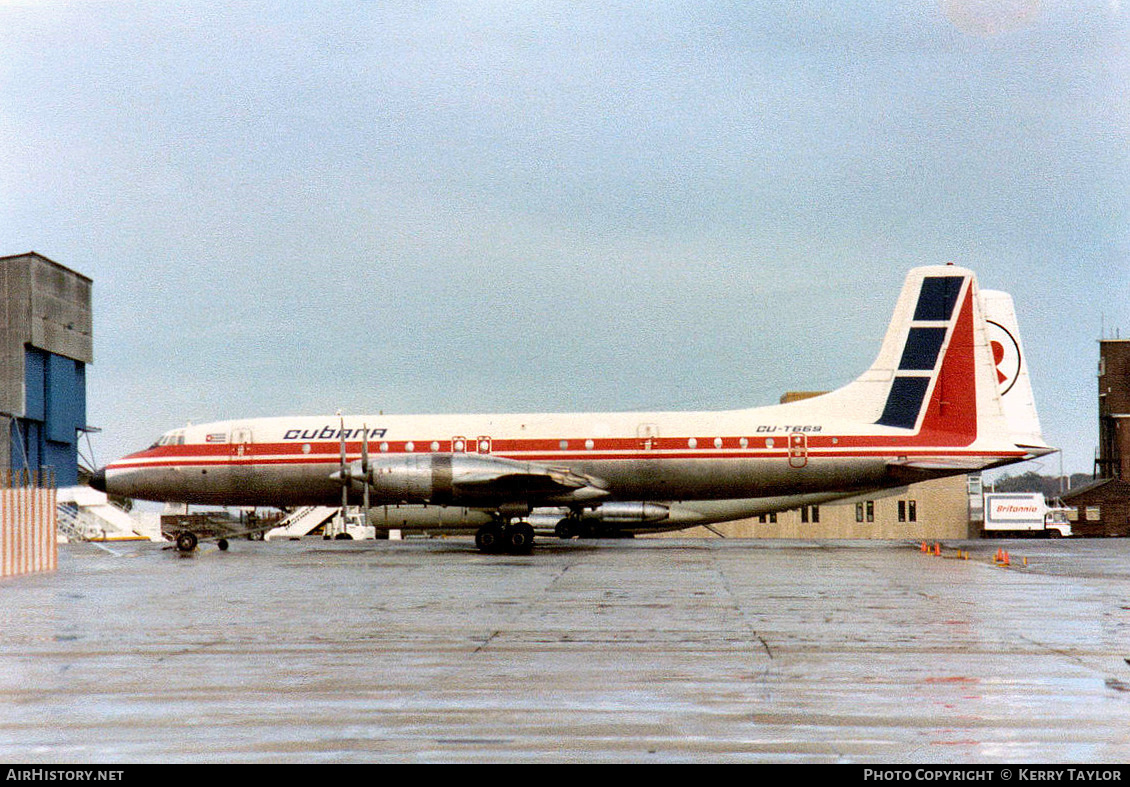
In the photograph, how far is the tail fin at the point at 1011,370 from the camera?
40.5m

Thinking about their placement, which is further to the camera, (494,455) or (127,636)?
(494,455)

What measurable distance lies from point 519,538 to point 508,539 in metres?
0.36

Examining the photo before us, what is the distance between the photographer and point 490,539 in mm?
34031

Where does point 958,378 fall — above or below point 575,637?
above

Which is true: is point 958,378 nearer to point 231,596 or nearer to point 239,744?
point 231,596

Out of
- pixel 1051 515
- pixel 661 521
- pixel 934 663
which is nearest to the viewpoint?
pixel 934 663

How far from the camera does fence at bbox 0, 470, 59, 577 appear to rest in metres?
26.7

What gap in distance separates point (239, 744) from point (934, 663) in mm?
7181

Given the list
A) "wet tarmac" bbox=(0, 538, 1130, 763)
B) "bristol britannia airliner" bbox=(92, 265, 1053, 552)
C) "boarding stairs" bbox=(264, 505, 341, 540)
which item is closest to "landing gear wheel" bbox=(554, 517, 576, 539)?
"boarding stairs" bbox=(264, 505, 341, 540)

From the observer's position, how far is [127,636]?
13.8 meters

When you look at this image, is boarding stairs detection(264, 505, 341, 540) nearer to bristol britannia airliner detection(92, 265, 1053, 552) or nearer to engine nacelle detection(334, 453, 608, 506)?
bristol britannia airliner detection(92, 265, 1053, 552)

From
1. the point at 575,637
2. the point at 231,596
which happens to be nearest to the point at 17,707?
the point at 575,637

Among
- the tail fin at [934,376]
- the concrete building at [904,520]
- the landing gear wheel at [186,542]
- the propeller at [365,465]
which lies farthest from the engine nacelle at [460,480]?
→ the concrete building at [904,520]

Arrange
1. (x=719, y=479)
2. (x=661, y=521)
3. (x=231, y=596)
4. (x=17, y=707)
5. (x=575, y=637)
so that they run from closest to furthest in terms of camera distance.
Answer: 1. (x=17, y=707)
2. (x=575, y=637)
3. (x=231, y=596)
4. (x=719, y=479)
5. (x=661, y=521)
